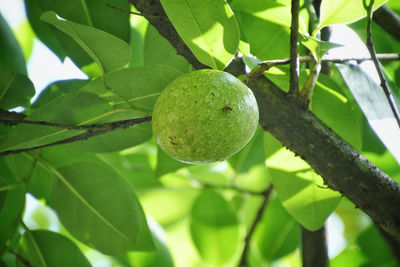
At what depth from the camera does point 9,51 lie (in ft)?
4.97

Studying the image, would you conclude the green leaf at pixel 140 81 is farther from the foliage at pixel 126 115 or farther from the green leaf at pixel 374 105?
the green leaf at pixel 374 105

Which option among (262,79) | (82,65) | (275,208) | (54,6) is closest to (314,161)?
(262,79)

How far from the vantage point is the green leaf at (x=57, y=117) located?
3.72ft

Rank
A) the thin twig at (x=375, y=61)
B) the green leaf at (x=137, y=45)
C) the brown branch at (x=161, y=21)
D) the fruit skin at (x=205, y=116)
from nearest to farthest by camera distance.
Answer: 1. the fruit skin at (x=205, y=116)
2. the thin twig at (x=375, y=61)
3. the brown branch at (x=161, y=21)
4. the green leaf at (x=137, y=45)

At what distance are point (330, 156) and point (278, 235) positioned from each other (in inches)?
44.5

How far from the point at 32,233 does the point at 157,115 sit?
769 mm

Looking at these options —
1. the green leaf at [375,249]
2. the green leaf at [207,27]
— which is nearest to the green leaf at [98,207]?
the green leaf at [207,27]

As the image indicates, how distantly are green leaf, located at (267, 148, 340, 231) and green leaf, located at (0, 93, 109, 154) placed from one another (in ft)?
1.97

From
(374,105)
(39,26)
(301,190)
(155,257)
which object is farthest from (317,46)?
(155,257)

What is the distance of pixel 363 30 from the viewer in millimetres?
1519

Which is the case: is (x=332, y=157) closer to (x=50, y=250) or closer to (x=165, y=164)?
(x=165, y=164)

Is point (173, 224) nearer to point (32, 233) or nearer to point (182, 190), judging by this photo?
point (182, 190)

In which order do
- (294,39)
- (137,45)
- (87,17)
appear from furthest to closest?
(137,45)
(87,17)
(294,39)

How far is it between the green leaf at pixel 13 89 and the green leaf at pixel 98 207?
0.29 m
